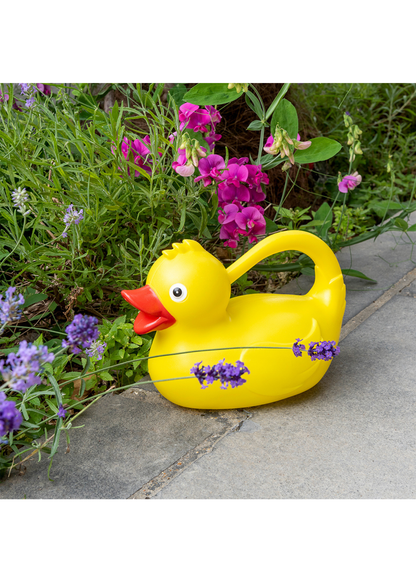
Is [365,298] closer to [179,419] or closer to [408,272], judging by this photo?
[408,272]

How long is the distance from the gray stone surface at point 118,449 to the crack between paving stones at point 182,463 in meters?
0.01

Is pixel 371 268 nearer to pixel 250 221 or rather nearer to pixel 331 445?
pixel 250 221

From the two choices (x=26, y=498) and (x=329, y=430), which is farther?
(x=329, y=430)

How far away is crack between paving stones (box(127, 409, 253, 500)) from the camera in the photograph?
128 centimetres

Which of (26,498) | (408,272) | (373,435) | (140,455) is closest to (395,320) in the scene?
(408,272)

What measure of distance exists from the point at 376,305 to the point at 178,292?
3.73 ft

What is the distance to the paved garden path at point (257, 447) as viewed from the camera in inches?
50.8

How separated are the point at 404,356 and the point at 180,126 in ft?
3.64

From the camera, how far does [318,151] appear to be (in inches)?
73.5

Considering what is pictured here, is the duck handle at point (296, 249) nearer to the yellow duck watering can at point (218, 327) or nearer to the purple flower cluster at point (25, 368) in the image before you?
the yellow duck watering can at point (218, 327)

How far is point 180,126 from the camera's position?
70.9 inches

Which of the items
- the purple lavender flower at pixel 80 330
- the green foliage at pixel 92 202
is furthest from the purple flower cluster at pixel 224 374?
the green foliage at pixel 92 202

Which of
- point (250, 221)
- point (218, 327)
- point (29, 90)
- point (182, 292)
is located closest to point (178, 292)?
point (182, 292)

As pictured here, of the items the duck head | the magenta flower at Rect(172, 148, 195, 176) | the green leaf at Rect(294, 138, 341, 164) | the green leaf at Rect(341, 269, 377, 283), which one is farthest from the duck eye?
the green leaf at Rect(341, 269, 377, 283)
